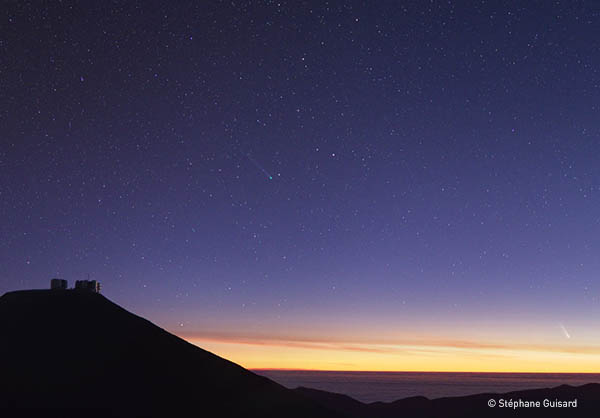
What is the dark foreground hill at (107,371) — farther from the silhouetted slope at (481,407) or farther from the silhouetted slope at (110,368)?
the silhouetted slope at (481,407)

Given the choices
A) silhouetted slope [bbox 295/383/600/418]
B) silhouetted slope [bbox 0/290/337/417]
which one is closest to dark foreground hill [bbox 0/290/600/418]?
silhouetted slope [bbox 0/290/337/417]

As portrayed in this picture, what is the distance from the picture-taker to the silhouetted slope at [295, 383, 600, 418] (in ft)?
300

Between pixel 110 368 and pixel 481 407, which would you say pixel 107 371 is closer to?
pixel 110 368

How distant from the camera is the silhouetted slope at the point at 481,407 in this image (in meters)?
91.4

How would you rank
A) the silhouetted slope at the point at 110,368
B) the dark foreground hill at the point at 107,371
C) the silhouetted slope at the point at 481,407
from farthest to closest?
the silhouetted slope at the point at 481,407
the silhouetted slope at the point at 110,368
the dark foreground hill at the point at 107,371

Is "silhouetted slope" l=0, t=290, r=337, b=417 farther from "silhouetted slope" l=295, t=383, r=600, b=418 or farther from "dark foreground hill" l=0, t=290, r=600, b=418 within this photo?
"silhouetted slope" l=295, t=383, r=600, b=418

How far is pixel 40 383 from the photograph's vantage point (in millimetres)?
43656

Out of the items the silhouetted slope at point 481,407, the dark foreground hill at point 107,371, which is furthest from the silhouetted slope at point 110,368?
the silhouetted slope at point 481,407

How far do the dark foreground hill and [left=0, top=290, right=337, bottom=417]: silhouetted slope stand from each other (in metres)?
0.08

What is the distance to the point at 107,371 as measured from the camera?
4781 centimetres

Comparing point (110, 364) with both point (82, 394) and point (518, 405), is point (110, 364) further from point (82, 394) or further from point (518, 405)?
point (518, 405)

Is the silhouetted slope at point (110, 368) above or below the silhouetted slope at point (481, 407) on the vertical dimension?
above

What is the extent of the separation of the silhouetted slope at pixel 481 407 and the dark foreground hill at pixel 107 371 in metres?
40.7

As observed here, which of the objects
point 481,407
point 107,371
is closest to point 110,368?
point 107,371
